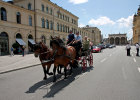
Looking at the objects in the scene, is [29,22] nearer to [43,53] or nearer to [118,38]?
[43,53]

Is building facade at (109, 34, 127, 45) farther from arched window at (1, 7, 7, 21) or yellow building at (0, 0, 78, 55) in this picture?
arched window at (1, 7, 7, 21)

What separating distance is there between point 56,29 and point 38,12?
9145mm

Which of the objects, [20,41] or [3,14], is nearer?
[3,14]

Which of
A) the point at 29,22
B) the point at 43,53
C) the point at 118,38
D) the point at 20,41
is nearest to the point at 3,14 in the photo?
the point at 20,41

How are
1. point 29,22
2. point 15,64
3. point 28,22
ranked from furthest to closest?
point 29,22, point 28,22, point 15,64

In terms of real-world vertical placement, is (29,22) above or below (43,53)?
above

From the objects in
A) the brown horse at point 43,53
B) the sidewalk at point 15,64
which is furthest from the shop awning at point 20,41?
the brown horse at point 43,53

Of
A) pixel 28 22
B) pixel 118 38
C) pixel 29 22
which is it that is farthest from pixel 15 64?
pixel 118 38

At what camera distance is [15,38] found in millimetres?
23781

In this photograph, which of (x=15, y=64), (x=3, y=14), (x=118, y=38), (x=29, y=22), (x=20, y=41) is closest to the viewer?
(x=15, y=64)

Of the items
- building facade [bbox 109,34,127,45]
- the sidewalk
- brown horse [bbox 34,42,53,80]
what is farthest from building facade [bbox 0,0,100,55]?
building facade [bbox 109,34,127,45]

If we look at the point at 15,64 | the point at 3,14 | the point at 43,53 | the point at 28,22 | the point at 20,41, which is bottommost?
the point at 15,64

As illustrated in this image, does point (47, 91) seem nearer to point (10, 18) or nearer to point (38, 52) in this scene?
point (38, 52)

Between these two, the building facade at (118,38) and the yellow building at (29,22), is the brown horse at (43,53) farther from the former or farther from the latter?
the building facade at (118,38)
